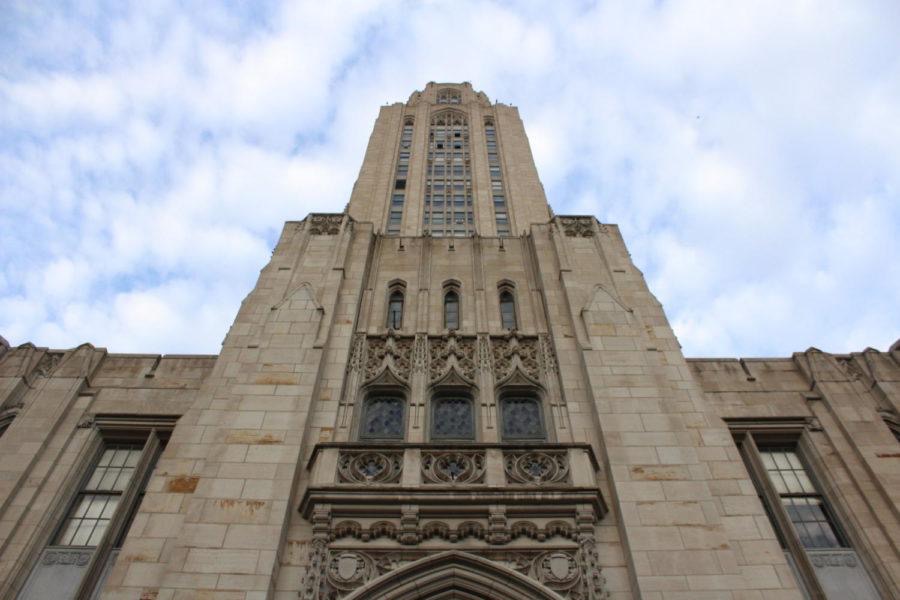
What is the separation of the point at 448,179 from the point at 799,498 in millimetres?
22758

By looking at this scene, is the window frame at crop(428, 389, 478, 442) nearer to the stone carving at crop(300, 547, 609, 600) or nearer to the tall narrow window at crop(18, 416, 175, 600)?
the stone carving at crop(300, 547, 609, 600)

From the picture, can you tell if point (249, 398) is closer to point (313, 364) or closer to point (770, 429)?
point (313, 364)

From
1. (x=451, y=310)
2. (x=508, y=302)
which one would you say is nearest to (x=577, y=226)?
(x=508, y=302)

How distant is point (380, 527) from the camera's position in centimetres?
1164

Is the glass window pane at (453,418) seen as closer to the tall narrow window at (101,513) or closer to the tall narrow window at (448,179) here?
the tall narrow window at (101,513)

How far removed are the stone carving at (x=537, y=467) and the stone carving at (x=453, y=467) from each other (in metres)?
0.53

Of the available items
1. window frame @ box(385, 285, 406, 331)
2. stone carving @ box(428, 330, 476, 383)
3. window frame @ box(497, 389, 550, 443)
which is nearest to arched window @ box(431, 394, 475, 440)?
stone carving @ box(428, 330, 476, 383)

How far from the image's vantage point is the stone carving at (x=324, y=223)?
66.1 ft

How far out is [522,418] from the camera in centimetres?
1476

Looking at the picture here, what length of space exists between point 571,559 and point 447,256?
10656 mm

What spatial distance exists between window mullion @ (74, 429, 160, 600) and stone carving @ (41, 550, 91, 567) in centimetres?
25

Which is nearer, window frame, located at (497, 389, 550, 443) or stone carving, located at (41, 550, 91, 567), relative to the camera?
stone carving, located at (41, 550, 91, 567)

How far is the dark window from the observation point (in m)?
17.8

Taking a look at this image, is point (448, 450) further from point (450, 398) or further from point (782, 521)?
point (782, 521)
